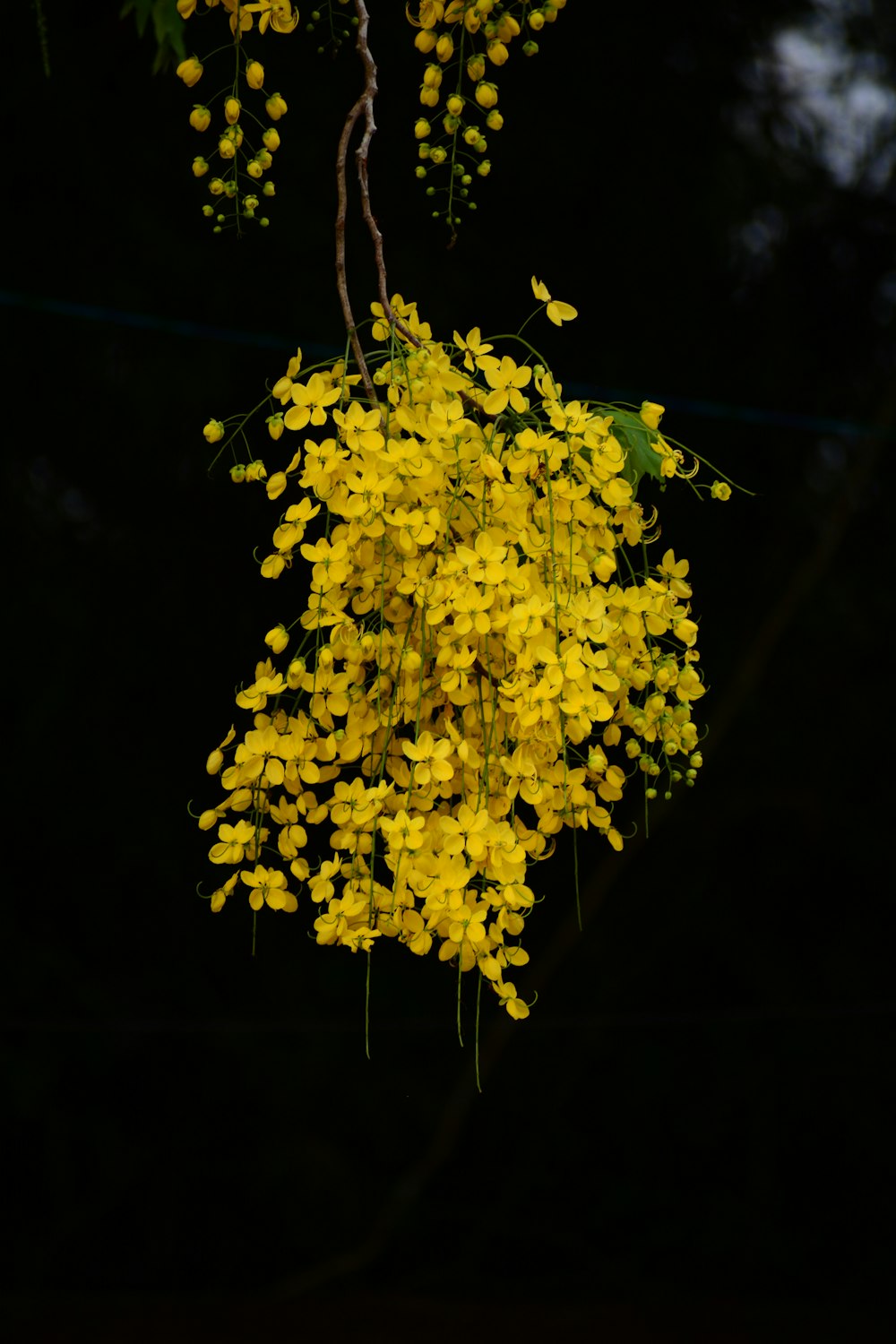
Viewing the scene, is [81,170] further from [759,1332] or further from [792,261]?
[759,1332]

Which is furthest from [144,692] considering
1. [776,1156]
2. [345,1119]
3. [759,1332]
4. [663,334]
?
[759,1332]

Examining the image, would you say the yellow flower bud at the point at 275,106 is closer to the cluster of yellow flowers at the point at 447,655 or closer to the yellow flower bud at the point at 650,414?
the cluster of yellow flowers at the point at 447,655

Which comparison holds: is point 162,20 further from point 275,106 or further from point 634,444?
point 634,444

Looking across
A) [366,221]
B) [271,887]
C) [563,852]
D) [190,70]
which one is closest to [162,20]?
[190,70]

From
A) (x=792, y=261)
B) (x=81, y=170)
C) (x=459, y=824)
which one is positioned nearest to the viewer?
(x=459, y=824)

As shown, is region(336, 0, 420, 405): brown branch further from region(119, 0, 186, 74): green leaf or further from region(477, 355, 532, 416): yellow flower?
region(119, 0, 186, 74): green leaf

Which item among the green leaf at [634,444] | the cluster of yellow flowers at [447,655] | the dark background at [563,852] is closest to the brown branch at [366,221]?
the cluster of yellow flowers at [447,655]
